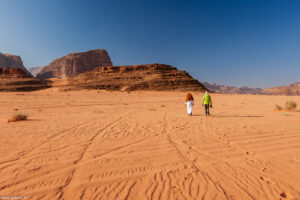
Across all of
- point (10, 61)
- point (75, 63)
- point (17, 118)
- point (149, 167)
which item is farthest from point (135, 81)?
point (10, 61)

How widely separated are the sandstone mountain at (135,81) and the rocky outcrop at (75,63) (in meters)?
64.1

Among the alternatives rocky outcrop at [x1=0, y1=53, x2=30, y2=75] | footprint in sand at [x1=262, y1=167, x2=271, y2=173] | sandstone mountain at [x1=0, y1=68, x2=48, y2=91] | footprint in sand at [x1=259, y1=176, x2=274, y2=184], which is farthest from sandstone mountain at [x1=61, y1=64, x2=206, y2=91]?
rocky outcrop at [x1=0, y1=53, x2=30, y2=75]

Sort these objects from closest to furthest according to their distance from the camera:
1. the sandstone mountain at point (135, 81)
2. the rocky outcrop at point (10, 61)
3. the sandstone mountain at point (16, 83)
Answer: the sandstone mountain at point (16, 83), the sandstone mountain at point (135, 81), the rocky outcrop at point (10, 61)

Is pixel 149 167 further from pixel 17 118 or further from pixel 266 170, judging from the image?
pixel 17 118

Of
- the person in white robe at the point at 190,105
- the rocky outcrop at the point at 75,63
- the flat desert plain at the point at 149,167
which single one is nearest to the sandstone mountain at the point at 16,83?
the rocky outcrop at the point at 75,63

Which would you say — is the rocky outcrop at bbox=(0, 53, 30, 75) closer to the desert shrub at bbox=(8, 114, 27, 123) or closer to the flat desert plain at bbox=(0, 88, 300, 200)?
the desert shrub at bbox=(8, 114, 27, 123)

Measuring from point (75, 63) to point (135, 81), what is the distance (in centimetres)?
8555

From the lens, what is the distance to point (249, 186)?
2.38m

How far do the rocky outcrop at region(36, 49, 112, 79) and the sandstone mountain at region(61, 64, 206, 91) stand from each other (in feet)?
210

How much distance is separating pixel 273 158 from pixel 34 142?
248 inches

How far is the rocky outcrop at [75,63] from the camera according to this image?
111 meters

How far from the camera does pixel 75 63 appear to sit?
4363 inches

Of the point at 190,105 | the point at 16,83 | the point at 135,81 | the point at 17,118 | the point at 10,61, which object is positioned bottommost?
the point at 17,118

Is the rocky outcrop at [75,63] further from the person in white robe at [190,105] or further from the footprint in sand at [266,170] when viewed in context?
the footprint in sand at [266,170]
